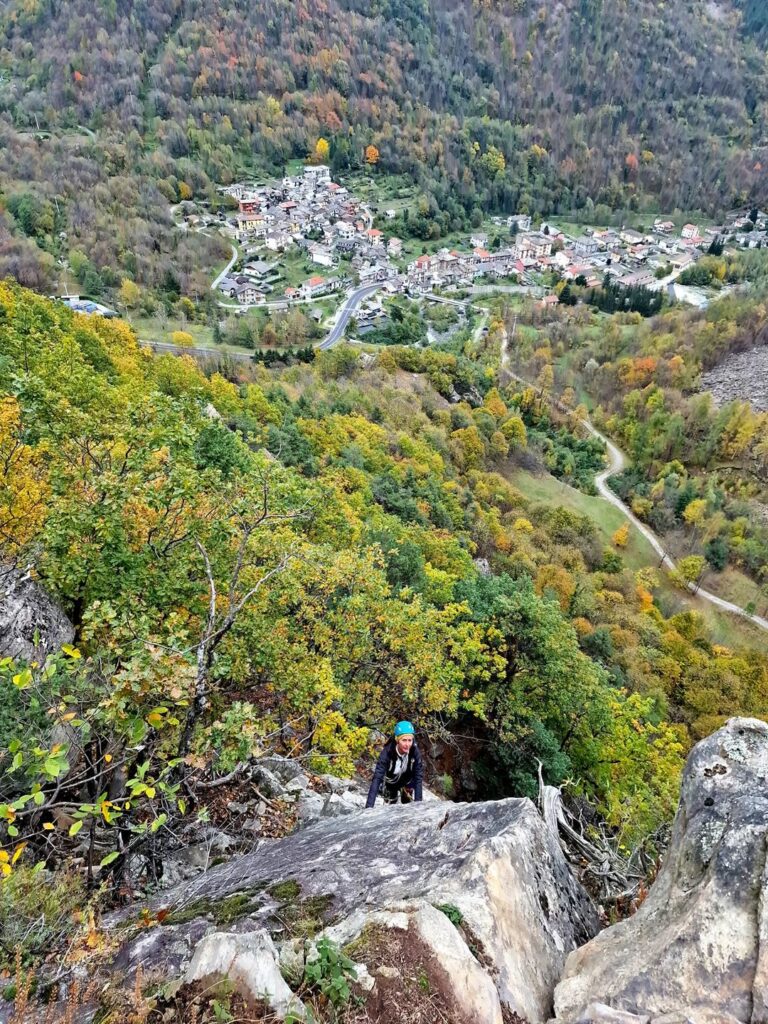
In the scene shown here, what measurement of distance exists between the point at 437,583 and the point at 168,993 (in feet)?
79.4

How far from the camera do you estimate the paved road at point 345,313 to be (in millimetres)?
111375

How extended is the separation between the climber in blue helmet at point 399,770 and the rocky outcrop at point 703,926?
12.0 ft

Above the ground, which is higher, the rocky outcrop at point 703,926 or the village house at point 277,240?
the rocky outcrop at point 703,926

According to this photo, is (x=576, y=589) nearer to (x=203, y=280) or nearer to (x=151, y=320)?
(x=151, y=320)

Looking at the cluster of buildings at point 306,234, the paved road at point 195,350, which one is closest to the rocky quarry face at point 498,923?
the paved road at point 195,350

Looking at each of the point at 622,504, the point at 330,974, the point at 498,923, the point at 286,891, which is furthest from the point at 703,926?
the point at 622,504

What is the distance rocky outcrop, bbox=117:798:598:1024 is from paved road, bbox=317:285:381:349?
10539cm

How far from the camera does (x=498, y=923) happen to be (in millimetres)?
5941

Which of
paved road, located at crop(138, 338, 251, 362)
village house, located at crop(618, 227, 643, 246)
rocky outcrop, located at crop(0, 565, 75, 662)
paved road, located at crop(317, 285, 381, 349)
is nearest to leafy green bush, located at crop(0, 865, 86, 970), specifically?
rocky outcrop, located at crop(0, 565, 75, 662)

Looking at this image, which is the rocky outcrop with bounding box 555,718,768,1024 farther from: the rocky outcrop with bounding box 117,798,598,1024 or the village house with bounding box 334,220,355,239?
the village house with bounding box 334,220,355,239

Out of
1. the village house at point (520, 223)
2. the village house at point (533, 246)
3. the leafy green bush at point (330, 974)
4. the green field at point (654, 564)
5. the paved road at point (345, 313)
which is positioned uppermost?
the village house at point (520, 223)

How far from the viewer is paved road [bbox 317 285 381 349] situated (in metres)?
111

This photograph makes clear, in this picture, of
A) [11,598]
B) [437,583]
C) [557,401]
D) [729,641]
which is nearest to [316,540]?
[437,583]

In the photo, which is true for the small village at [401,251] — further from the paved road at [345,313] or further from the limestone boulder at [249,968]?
the limestone boulder at [249,968]
